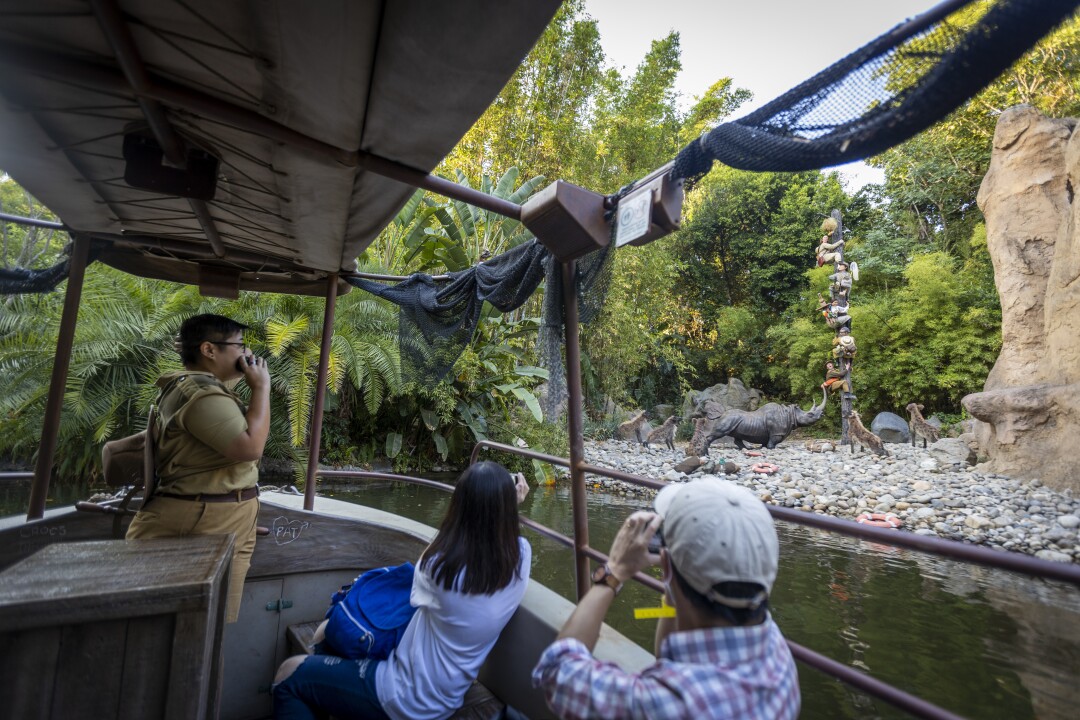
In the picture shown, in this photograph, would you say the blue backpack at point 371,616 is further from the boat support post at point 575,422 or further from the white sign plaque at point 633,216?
the white sign plaque at point 633,216

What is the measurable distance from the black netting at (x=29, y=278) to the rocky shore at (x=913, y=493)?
9.33 meters

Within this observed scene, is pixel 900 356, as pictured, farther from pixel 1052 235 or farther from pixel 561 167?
pixel 561 167

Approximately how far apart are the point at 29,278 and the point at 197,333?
93.1 inches

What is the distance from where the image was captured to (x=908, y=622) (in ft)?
16.8

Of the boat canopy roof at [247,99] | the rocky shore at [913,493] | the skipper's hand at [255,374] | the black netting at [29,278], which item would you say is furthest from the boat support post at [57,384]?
the rocky shore at [913,493]

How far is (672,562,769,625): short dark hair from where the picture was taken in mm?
901

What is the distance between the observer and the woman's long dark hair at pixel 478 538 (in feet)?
5.41

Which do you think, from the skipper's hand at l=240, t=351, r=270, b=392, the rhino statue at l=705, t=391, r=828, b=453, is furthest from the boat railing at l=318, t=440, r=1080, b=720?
the rhino statue at l=705, t=391, r=828, b=453

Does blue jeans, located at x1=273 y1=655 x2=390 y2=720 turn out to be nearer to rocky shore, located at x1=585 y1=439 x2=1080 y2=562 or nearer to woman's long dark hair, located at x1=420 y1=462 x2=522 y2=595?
woman's long dark hair, located at x1=420 y1=462 x2=522 y2=595

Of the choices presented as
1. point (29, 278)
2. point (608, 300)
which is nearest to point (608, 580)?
point (29, 278)

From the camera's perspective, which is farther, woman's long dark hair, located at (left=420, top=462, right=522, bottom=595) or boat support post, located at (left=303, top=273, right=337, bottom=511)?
boat support post, located at (left=303, top=273, right=337, bottom=511)

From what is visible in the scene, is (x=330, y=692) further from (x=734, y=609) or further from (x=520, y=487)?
(x=734, y=609)

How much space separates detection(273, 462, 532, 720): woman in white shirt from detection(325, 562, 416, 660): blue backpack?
0.06 metres

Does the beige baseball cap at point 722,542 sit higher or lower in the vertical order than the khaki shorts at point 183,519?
higher
